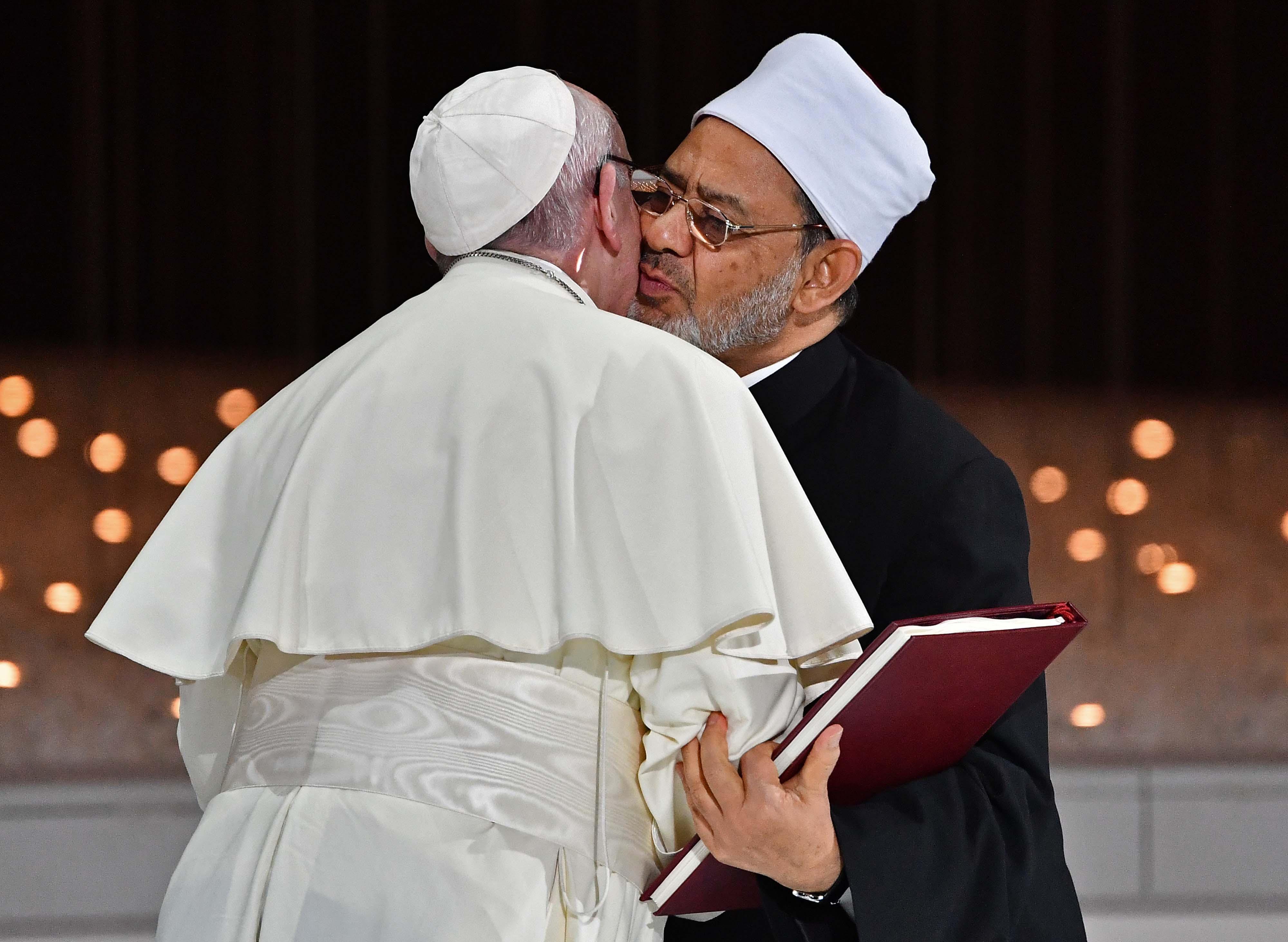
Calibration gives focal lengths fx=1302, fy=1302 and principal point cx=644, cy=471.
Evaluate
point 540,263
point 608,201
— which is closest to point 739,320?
point 608,201

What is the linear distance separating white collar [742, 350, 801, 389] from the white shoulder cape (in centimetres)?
75

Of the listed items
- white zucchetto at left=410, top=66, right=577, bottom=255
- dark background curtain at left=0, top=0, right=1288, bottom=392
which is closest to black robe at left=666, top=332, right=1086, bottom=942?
white zucchetto at left=410, top=66, right=577, bottom=255

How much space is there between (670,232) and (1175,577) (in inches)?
128

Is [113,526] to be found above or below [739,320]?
below

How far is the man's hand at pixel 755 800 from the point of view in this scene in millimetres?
1370

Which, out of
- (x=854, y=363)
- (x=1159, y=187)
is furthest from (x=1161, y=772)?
(x=854, y=363)

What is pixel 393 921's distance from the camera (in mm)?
1339

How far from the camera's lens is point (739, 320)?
7.32 feet

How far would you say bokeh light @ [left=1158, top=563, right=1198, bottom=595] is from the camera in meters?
4.68

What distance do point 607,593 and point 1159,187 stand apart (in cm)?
396

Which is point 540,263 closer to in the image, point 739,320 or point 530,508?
point 530,508

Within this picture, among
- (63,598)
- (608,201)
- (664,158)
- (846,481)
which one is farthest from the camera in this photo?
(664,158)

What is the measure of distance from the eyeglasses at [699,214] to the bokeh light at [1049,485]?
109 inches

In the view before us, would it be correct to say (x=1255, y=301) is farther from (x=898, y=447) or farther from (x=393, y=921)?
(x=393, y=921)
